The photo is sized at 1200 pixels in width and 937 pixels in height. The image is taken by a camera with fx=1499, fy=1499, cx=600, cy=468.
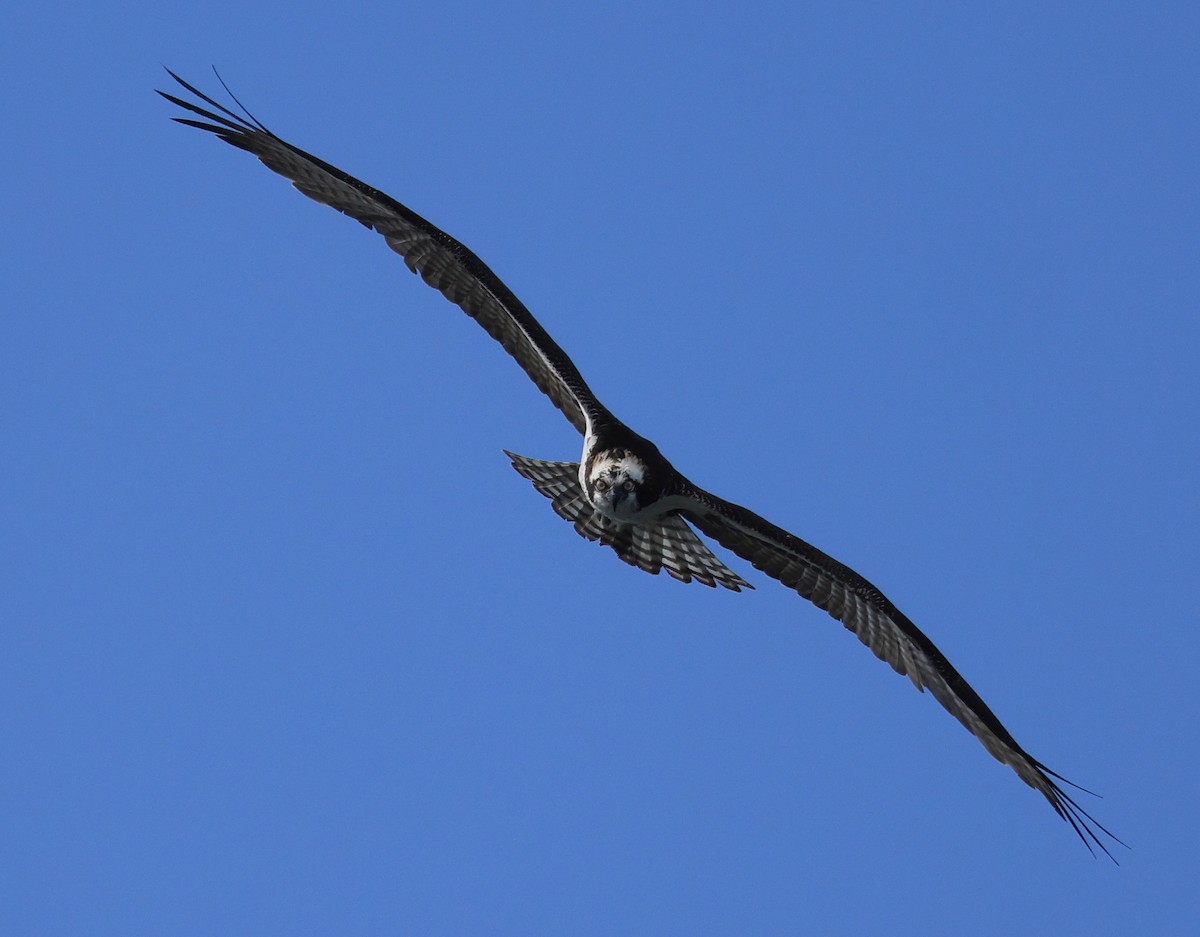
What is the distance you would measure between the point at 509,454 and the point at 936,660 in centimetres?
381

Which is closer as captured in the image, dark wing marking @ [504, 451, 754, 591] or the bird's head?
the bird's head

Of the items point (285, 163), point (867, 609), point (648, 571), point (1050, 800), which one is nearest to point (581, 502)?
point (648, 571)

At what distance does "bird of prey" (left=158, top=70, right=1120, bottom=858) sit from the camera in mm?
10930

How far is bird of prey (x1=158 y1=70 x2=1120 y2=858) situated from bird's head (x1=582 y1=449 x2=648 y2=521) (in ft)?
0.03

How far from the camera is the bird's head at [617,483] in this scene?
1095 centimetres

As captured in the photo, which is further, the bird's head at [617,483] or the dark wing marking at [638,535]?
the dark wing marking at [638,535]

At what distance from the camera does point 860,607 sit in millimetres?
11117

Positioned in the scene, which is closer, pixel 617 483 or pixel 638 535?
pixel 617 483

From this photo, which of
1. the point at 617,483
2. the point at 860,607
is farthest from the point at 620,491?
the point at 860,607

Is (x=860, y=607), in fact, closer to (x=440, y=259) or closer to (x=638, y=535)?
(x=638, y=535)

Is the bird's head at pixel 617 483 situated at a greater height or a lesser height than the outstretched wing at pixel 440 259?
lesser

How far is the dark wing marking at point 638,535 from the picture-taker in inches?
460

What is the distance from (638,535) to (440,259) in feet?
8.71

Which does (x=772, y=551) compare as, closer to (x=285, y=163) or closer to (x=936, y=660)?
(x=936, y=660)
